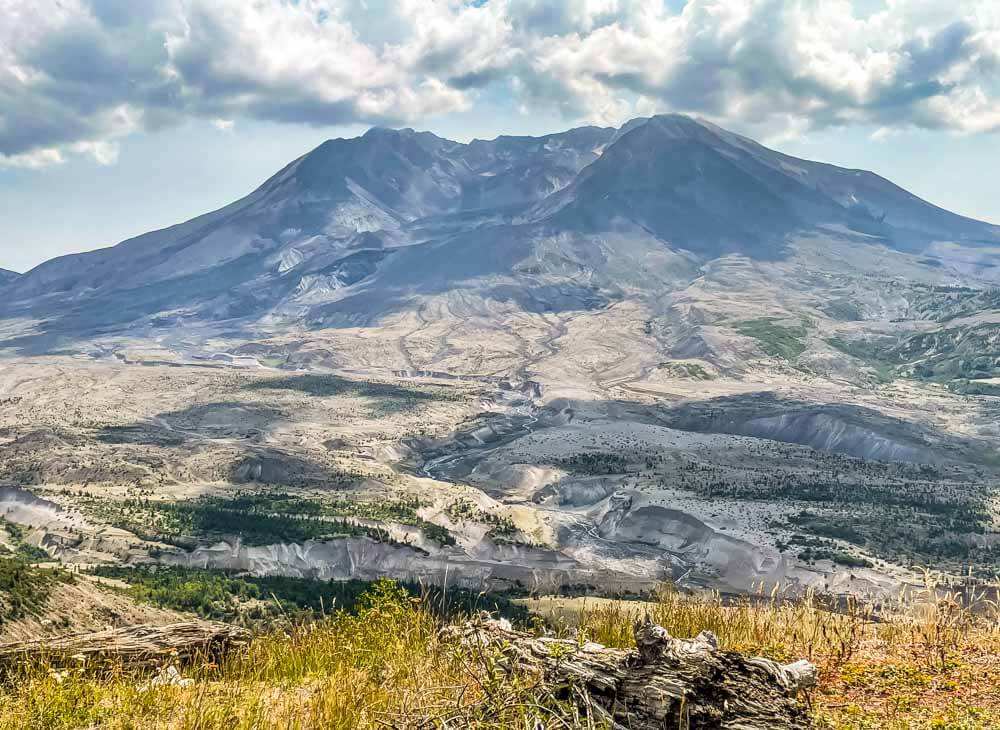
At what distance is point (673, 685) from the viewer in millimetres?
4117

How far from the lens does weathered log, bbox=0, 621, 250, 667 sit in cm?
710

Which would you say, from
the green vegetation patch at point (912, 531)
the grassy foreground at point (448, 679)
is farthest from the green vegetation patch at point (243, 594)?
the green vegetation patch at point (912, 531)

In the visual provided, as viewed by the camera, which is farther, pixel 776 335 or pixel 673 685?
pixel 776 335

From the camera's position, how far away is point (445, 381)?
141375 millimetres

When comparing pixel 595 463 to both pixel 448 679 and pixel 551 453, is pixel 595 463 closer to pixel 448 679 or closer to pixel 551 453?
→ pixel 551 453

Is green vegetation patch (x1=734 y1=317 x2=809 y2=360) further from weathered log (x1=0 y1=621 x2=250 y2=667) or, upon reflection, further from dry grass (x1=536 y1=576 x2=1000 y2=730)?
weathered log (x1=0 y1=621 x2=250 y2=667)

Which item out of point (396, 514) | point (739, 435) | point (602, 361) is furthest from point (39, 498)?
point (602, 361)

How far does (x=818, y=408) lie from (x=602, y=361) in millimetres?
52798

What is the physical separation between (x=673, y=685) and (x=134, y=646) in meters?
5.75

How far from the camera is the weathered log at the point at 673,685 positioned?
4.07 meters

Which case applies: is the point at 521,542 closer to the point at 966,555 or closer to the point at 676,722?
the point at 966,555

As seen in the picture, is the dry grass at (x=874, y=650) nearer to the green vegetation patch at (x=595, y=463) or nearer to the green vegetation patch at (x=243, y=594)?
the green vegetation patch at (x=243, y=594)

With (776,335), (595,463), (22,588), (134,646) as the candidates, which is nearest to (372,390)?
(595,463)

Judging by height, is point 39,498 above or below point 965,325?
below
